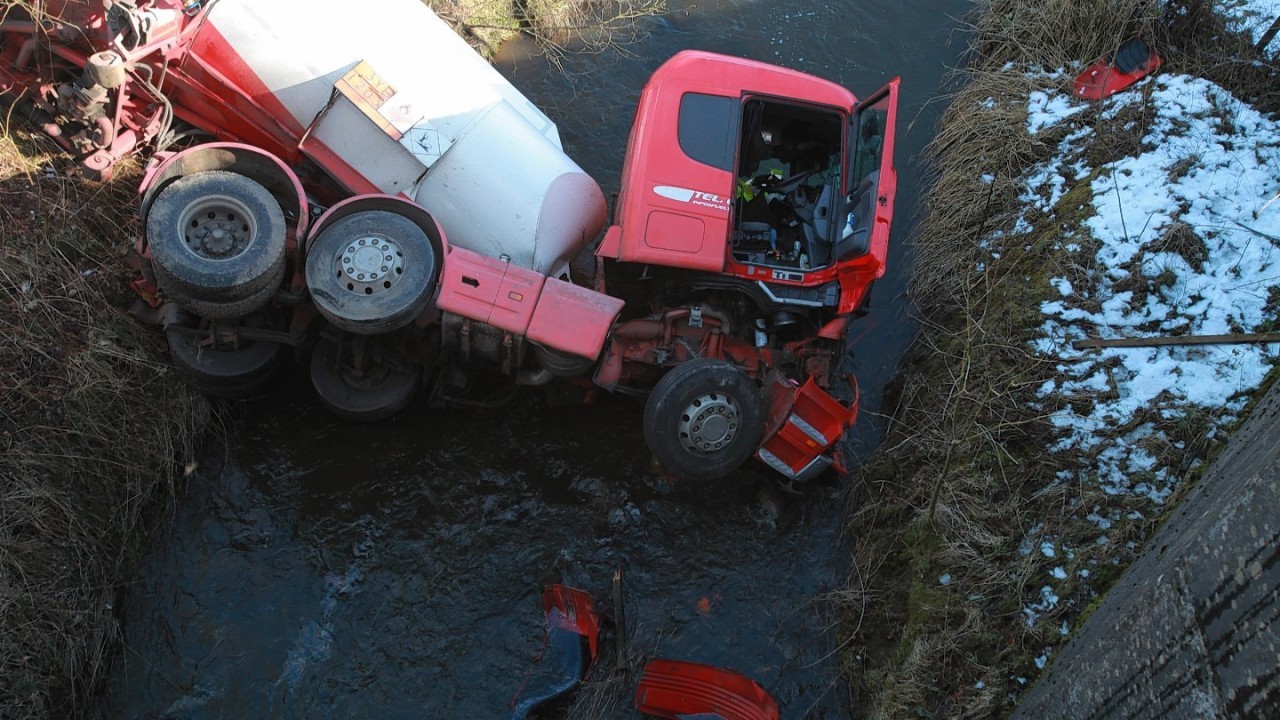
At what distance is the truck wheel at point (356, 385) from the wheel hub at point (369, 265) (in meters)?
0.74

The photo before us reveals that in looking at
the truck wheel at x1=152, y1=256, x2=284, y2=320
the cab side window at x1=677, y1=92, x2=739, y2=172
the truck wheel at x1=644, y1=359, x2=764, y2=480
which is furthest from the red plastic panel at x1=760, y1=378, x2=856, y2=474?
the truck wheel at x1=152, y1=256, x2=284, y2=320

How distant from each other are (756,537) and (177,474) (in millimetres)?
3699

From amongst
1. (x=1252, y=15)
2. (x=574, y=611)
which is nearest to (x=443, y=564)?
(x=574, y=611)

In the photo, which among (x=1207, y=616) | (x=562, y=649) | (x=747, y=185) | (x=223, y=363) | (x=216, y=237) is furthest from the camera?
(x=747, y=185)

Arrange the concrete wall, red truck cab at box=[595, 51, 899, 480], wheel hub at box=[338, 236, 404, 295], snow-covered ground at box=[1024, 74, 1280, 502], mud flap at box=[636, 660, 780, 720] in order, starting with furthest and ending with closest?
red truck cab at box=[595, 51, 899, 480], wheel hub at box=[338, 236, 404, 295], snow-covered ground at box=[1024, 74, 1280, 502], mud flap at box=[636, 660, 780, 720], the concrete wall

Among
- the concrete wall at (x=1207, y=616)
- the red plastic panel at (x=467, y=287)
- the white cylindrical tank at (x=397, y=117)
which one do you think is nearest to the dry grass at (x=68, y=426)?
the white cylindrical tank at (x=397, y=117)

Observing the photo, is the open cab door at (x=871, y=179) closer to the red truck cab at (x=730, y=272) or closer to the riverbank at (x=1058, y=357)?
the red truck cab at (x=730, y=272)

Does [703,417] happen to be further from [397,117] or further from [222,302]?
[222,302]

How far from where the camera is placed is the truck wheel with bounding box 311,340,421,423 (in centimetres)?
541

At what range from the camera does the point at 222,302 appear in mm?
4715

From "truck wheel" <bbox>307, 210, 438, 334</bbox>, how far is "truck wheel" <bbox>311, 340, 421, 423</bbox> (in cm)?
69

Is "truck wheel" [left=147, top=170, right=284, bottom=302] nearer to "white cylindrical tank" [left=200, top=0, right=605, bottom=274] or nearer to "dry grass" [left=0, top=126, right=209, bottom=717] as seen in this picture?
"white cylindrical tank" [left=200, top=0, right=605, bottom=274]

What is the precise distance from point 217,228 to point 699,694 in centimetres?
370

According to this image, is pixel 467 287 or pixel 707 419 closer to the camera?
pixel 467 287
